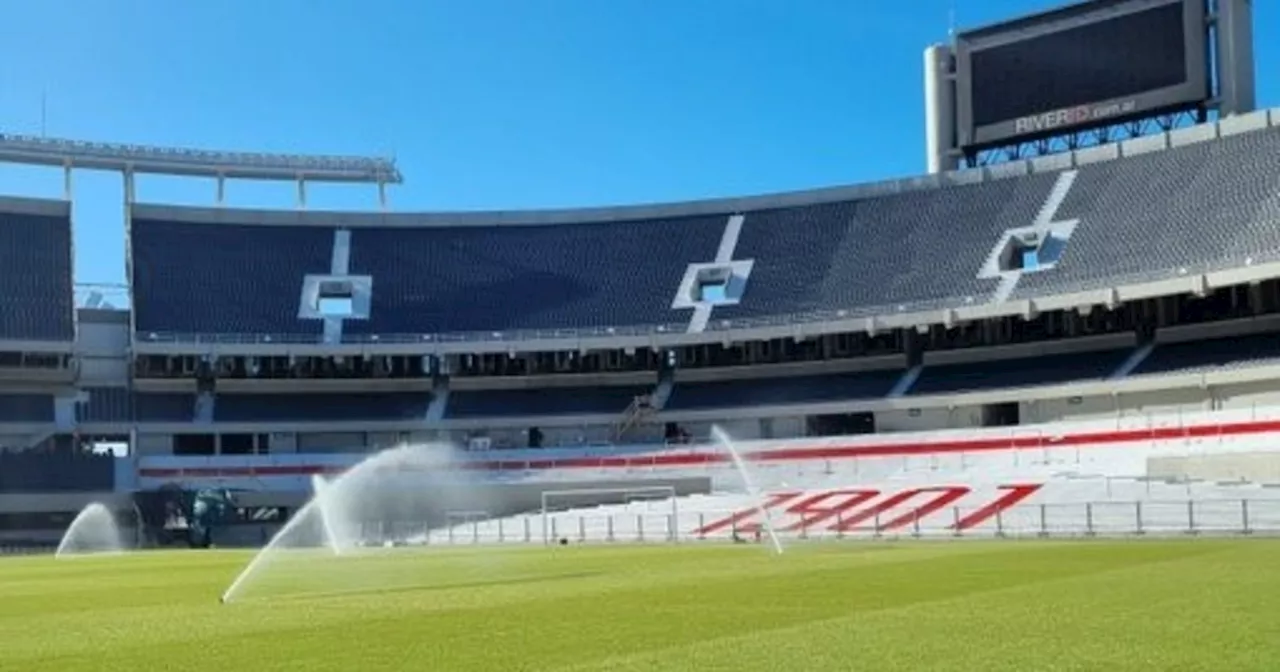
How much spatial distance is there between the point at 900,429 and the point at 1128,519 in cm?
3188

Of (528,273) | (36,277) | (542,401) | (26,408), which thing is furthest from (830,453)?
(36,277)

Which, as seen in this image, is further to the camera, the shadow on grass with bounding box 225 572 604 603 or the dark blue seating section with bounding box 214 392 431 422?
the dark blue seating section with bounding box 214 392 431 422

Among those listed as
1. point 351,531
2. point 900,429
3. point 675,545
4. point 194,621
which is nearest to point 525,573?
point 194,621

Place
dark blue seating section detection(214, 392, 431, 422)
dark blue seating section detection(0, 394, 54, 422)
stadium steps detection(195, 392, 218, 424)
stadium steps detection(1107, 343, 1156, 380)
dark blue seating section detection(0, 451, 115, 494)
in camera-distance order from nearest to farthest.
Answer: stadium steps detection(1107, 343, 1156, 380) → dark blue seating section detection(0, 451, 115, 494) → dark blue seating section detection(0, 394, 54, 422) → stadium steps detection(195, 392, 218, 424) → dark blue seating section detection(214, 392, 431, 422)

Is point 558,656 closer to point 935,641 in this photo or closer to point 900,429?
point 935,641

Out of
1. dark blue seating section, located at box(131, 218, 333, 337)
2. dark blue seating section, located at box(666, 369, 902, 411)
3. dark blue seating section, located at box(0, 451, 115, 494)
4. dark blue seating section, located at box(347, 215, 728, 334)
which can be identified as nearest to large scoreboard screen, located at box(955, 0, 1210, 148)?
dark blue seating section, located at box(666, 369, 902, 411)

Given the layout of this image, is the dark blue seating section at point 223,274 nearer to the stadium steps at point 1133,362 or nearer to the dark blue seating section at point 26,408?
the dark blue seating section at point 26,408

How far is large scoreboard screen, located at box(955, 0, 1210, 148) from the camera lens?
68.9m

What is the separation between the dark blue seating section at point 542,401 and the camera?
77.6 metres

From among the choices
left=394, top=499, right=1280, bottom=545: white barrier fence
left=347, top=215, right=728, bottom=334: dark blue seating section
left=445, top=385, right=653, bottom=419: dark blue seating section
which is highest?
left=347, top=215, right=728, bottom=334: dark blue seating section

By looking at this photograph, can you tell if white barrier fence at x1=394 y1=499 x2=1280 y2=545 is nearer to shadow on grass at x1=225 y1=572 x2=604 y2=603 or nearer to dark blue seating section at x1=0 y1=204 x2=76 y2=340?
shadow on grass at x1=225 y1=572 x2=604 y2=603

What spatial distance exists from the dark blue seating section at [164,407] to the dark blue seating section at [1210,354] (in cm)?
4887

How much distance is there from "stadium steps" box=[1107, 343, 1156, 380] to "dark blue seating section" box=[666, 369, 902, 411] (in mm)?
11719

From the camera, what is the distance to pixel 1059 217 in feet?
231
